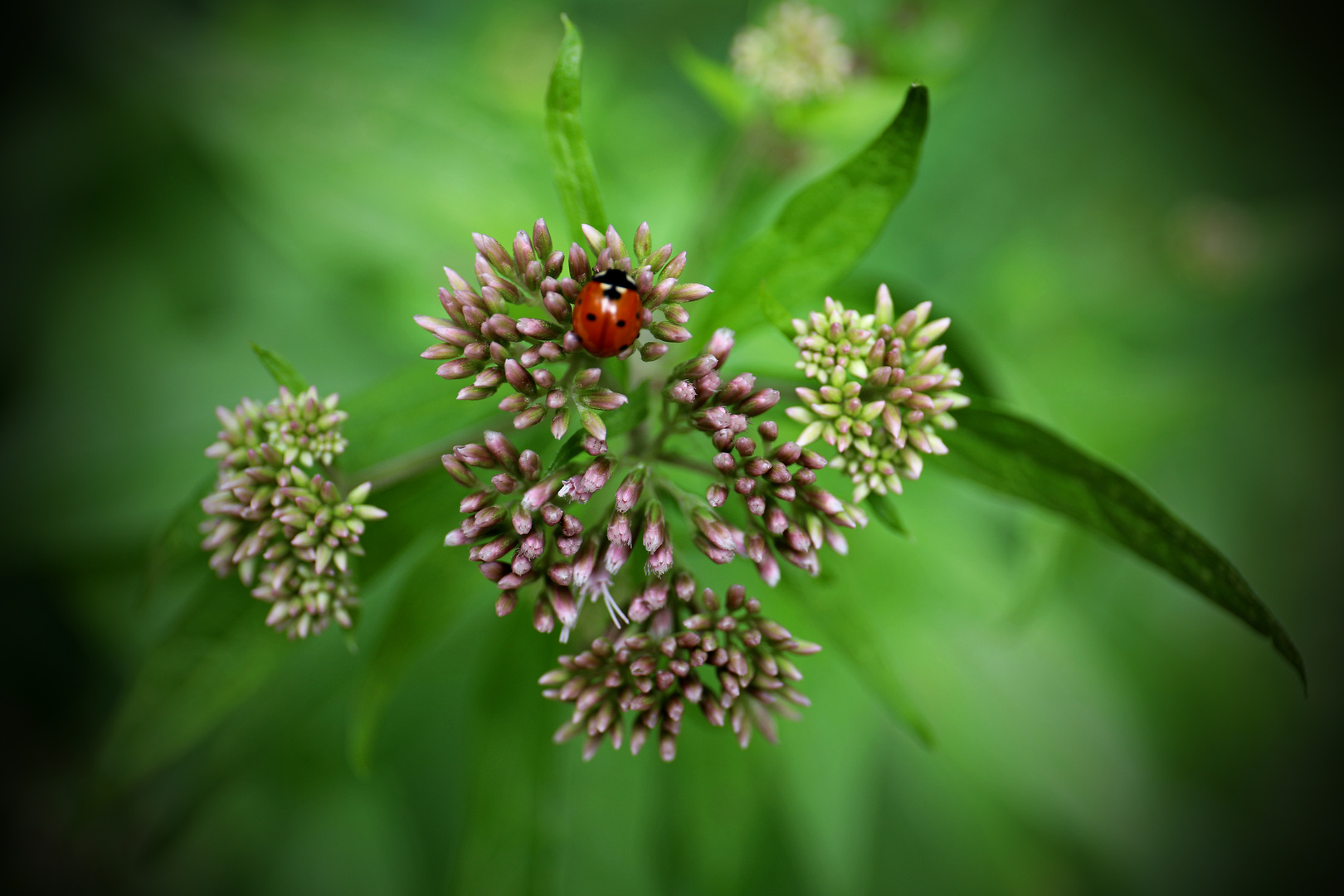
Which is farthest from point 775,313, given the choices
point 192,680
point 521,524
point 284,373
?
point 192,680

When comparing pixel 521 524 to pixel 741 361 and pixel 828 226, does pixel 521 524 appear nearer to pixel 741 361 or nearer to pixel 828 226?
pixel 828 226

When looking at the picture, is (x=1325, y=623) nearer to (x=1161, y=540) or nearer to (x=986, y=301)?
(x=986, y=301)

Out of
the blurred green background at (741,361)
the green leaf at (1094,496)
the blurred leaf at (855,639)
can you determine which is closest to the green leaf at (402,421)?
the blurred green background at (741,361)

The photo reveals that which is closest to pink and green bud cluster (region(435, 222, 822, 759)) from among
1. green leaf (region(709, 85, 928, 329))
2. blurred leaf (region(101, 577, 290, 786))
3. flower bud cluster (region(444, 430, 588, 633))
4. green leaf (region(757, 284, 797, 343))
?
flower bud cluster (region(444, 430, 588, 633))

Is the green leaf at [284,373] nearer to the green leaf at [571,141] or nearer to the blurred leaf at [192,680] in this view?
the blurred leaf at [192,680]

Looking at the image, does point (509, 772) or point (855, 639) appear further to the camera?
point (509, 772)

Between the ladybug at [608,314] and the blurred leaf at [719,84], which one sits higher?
the blurred leaf at [719,84]
